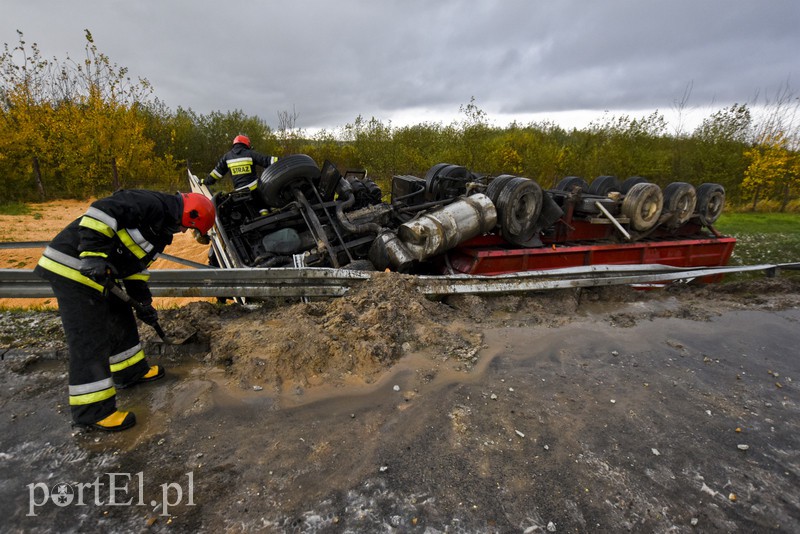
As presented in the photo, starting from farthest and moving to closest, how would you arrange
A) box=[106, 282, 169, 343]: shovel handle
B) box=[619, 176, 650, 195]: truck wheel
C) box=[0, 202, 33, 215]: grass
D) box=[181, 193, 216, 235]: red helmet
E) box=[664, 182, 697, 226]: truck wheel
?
box=[0, 202, 33, 215]: grass
box=[619, 176, 650, 195]: truck wheel
box=[664, 182, 697, 226]: truck wheel
box=[181, 193, 216, 235]: red helmet
box=[106, 282, 169, 343]: shovel handle

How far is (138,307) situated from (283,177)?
7.35 feet

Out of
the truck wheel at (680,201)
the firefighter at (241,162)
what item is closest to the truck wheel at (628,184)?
the truck wheel at (680,201)

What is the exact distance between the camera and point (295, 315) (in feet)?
12.0

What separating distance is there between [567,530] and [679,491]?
2.44ft

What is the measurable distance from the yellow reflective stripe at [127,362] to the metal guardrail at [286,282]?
0.99m

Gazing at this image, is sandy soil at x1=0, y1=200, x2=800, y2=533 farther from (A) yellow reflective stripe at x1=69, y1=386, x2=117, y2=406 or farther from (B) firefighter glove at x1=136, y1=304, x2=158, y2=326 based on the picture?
(B) firefighter glove at x1=136, y1=304, x2=158, y2=326

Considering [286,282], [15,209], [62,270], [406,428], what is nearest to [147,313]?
[62,270]

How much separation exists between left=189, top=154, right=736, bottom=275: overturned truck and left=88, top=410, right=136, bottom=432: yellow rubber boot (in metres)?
2.23

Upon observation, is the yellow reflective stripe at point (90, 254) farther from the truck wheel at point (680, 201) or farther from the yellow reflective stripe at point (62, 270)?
the truck wheel at point (680, 201)

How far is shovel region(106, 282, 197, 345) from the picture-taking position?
2609 millimetres

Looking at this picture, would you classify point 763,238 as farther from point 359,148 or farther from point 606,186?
point 359,148

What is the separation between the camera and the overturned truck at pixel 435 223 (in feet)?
15.3

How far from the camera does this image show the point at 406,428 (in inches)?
→ 98.7

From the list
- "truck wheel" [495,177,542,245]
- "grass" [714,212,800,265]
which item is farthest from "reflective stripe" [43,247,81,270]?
"grass" [714,212,800,265]
